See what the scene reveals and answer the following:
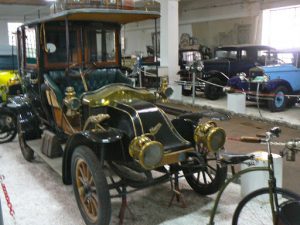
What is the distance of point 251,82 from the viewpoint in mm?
9281

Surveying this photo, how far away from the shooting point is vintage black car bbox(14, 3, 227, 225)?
316 cm

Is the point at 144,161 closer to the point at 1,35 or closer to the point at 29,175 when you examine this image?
the point at 29,175

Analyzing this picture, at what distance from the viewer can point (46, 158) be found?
4.46 m

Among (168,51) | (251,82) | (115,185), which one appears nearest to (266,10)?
(168,51)

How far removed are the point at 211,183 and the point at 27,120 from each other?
3039 mm

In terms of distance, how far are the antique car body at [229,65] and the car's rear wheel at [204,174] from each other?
22.4 feet

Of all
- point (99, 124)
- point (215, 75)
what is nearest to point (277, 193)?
point (99, 124)

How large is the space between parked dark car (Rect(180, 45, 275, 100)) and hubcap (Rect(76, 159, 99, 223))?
778 cm

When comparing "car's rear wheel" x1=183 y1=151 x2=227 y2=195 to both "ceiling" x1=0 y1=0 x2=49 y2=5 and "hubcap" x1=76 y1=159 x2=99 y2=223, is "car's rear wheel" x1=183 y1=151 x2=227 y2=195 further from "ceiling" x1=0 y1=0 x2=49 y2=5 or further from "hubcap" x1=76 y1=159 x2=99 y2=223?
"ceiling" x1=0 y1=0 x2=49 y2=5

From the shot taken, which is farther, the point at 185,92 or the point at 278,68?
the point at 185,92

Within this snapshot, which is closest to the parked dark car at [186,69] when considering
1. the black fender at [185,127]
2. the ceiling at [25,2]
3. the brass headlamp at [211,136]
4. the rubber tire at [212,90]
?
the rubber tire at [212,90]

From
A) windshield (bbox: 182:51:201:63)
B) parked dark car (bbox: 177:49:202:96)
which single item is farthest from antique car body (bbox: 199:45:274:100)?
windshield (bbox: 182:51:201:63)

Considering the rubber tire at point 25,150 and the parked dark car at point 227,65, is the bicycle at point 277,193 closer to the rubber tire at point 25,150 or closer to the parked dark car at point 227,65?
the rubber tire at point 25,150

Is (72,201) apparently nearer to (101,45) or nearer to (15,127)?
(101,45)
